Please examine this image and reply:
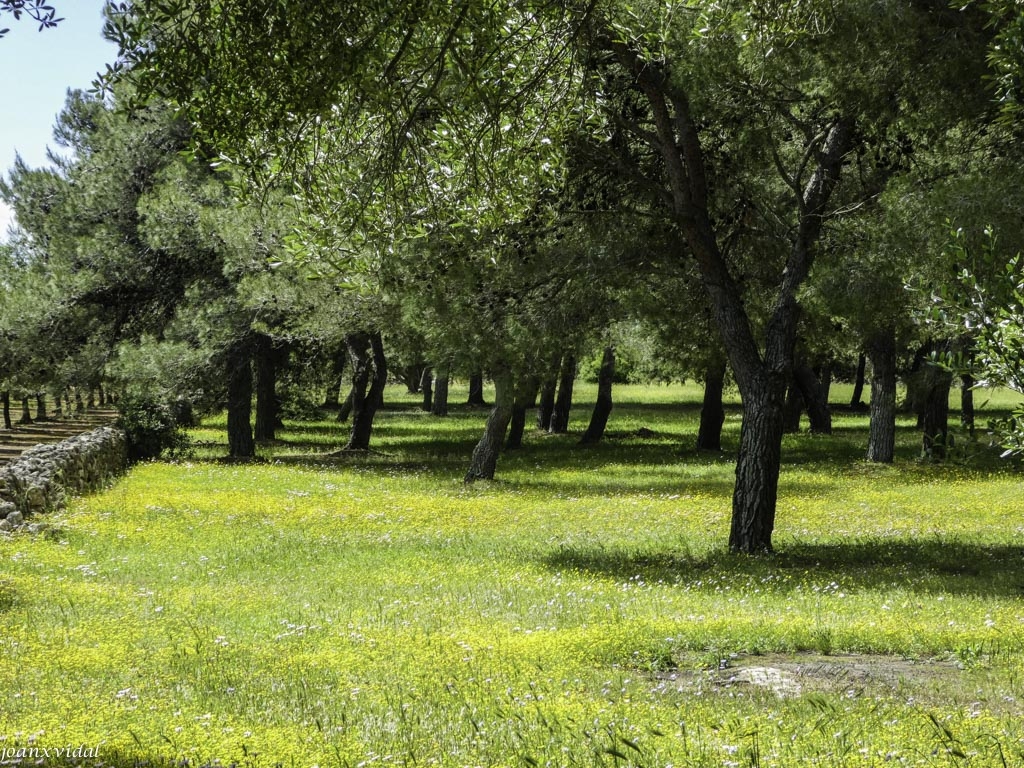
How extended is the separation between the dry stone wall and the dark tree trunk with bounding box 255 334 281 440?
24.7 feet

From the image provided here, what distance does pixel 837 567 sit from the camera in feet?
A: 45.9

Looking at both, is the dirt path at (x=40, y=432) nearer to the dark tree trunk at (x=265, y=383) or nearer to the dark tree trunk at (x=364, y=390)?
Result: the dark tree trunk at (x=265, y=383)

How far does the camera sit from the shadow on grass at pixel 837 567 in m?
12.4

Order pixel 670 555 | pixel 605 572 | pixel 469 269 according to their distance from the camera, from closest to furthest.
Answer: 1. pixel 605 572
2. pixel 670 555
3. pixel 469 269

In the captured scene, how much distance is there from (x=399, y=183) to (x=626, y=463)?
21.4 m

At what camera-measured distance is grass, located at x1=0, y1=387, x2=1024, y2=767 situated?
589 centimetres

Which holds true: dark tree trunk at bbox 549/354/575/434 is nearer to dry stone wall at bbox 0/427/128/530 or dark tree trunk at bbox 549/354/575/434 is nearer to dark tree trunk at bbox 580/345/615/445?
dark tree trunk at bbox 580/345/615/445

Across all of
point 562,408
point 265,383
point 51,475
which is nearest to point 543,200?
point 51,475

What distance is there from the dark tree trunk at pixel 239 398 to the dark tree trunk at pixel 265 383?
2.16 feet

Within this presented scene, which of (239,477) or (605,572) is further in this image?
(239,477)

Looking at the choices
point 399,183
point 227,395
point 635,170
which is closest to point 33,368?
point 227,395

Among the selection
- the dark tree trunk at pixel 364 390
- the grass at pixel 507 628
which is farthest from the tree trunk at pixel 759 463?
the dark tree trunk at pixel 364 390

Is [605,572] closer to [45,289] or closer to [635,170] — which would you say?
[635,170]

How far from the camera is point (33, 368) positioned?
30.3 metres
